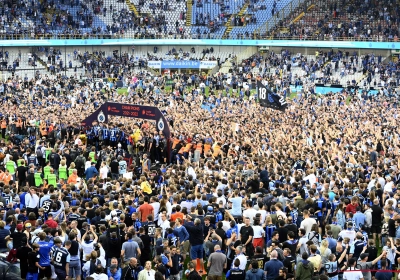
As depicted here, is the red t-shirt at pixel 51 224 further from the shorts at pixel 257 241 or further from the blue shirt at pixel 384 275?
the blue shirt at pixel 384 275

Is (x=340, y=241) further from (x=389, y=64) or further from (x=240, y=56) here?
(x=240, y=56)

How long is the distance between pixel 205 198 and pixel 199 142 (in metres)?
9.32

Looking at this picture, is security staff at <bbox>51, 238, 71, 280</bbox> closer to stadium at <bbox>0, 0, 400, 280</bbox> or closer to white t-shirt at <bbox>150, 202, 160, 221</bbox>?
stadium at <bbox>0, 0, 400, 280</bbox>

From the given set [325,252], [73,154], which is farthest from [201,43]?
[325,252]

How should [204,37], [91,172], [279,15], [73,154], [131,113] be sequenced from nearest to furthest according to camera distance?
[91,172] → [73,154] → [131,113] → [204,37] → [279,15]

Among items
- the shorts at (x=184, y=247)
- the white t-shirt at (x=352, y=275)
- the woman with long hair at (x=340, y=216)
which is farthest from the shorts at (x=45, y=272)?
the woman with long hair at (x=340, y=216)

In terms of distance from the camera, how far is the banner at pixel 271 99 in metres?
29.5

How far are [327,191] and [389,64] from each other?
1397 inches

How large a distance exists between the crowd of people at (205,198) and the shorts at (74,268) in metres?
0.02

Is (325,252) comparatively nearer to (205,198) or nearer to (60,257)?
(205,198)

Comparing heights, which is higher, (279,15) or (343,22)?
(279,15)

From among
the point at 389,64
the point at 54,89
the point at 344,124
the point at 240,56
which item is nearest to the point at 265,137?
the point at 344,124

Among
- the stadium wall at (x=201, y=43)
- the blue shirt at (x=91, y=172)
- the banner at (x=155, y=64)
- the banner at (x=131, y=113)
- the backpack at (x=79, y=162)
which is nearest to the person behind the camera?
the blue shirt at (x=91, y=172)

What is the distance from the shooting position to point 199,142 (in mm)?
24250
